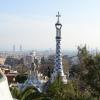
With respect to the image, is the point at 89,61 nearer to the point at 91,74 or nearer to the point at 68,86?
the point at 91,74

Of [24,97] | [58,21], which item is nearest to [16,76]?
[58,21]

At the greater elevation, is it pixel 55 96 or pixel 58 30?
pixel 58 30

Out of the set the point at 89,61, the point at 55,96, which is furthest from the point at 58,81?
the point at 89,61

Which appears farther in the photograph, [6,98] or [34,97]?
[34,97]

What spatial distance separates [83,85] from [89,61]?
1.91m

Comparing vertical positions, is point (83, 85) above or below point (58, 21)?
below

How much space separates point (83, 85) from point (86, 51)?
10.4ft

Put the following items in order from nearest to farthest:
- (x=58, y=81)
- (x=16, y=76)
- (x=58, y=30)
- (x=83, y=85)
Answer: (x=58, y=81)
(x=83, y=85)
(x=58, y=30)
(x=16, y=76)

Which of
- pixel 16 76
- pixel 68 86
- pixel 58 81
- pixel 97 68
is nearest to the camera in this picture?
pixel 58 81

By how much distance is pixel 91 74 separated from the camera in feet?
73.0

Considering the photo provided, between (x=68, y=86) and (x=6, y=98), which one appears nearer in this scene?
(x=6, y=98)

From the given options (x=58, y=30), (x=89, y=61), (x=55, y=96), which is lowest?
(x=55, y=96)

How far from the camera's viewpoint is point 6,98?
755cm

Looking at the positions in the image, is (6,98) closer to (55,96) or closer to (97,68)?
(55,96)
